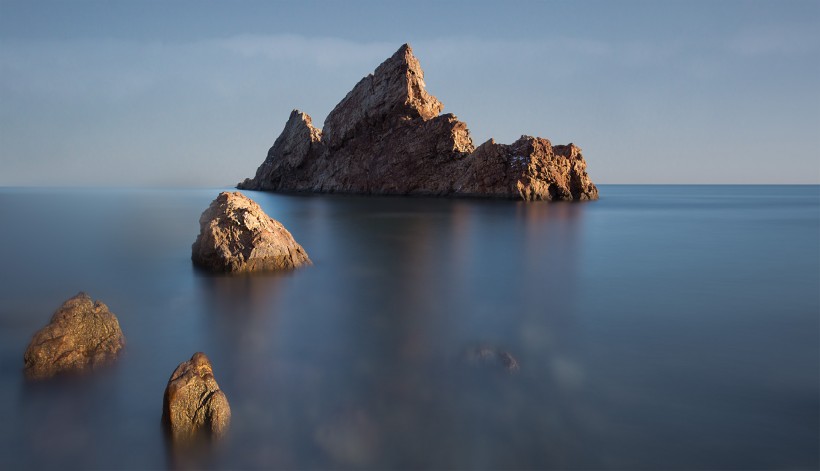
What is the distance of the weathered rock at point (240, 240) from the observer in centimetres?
1480

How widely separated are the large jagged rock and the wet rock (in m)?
54.7

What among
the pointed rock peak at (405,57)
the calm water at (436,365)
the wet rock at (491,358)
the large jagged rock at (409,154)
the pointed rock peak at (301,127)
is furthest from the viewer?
the pointed rock peak at (301,127)

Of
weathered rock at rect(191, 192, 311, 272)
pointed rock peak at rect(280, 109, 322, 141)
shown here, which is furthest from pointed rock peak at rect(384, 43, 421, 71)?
weathered rock at rect(191, 192, 311, 272)

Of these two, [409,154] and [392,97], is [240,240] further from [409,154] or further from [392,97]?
[392,97]

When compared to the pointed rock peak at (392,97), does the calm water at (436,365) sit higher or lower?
lower

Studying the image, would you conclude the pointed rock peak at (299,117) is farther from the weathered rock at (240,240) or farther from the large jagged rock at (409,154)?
the weathered rock at (240,240)

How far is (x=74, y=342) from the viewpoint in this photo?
7.98m

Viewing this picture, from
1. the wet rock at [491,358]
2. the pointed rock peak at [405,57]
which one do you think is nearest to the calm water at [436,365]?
the wet rock at [491,358]

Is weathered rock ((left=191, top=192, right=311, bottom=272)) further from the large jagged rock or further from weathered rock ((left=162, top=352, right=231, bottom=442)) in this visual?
the large jagged rock

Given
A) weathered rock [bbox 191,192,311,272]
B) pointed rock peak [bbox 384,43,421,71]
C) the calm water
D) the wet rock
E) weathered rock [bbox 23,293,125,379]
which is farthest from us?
pointed rock peak [bbox 384,43,421,71]

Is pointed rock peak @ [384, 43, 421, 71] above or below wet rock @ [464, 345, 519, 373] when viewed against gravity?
above

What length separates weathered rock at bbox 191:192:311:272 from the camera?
1480 centimetres

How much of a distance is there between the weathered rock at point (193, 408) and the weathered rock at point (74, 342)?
2.64 m

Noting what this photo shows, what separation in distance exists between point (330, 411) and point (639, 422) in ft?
13.0
